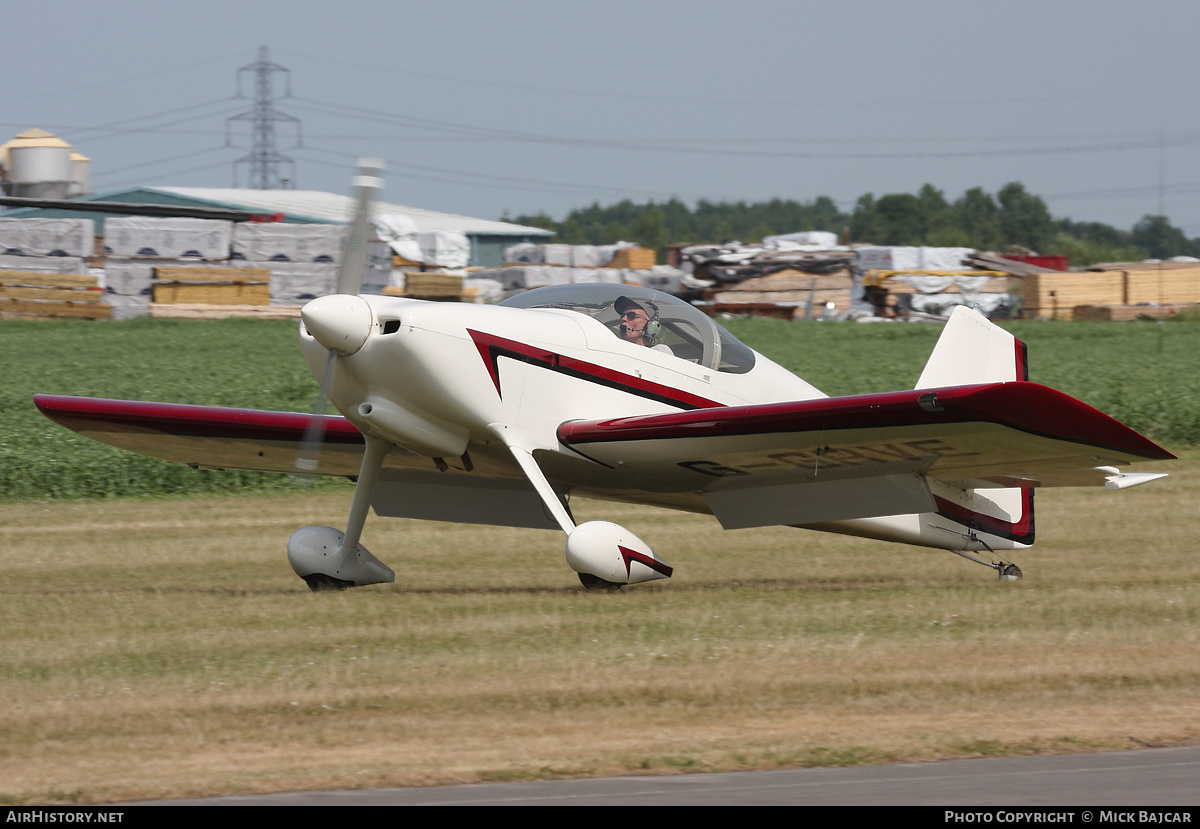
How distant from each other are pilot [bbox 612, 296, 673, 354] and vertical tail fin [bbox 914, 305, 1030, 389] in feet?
7.20

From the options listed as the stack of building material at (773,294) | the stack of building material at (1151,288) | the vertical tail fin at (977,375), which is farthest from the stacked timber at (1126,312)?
the vertical tail fin at (977,375)

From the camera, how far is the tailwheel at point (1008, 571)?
10.5 metres

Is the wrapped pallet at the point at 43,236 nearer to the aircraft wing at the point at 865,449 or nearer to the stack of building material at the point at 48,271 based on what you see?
the stack of building material at the point at 48,271

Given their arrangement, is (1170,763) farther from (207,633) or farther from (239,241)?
(239,241)

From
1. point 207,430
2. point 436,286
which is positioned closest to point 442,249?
point 436,286

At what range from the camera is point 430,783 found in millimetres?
4988

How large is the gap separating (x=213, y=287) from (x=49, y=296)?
411 centimetres

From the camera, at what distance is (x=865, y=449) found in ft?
29.0

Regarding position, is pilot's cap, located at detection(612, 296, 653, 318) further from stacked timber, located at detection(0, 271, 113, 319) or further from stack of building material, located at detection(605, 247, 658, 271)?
stack of building material, located at detection(605, 247, 658, 271)

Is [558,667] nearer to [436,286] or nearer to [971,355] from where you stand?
[971,355]

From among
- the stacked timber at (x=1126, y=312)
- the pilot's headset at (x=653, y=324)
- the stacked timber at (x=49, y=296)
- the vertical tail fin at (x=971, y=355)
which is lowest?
the vertical tail fin at (x=971, y=355)

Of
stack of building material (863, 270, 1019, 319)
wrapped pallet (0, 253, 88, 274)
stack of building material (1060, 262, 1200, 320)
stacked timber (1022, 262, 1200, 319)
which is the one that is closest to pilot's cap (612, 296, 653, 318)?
wrapped pallet (0, 253, 88, 274)

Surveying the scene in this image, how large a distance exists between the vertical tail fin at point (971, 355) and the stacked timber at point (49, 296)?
29.6 meters

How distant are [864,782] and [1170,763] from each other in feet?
3.95
